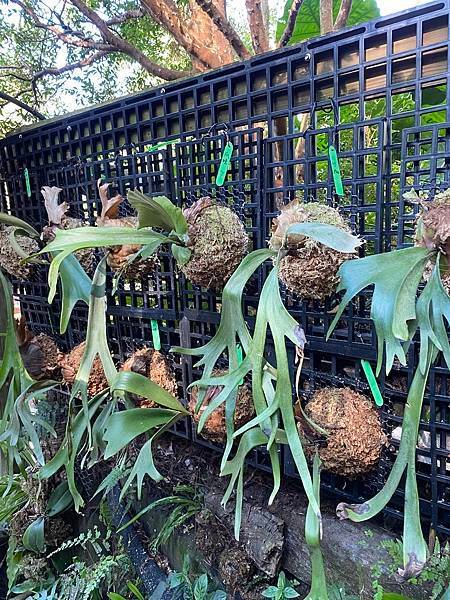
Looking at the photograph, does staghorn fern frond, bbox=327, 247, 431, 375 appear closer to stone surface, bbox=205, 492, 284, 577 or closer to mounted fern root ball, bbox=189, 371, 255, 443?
mounted fern root ball, bbox=189, 371, 255, 443

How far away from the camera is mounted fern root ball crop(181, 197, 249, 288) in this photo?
0.94 m

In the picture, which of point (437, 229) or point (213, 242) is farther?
point (213, 242)

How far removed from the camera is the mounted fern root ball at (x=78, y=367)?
1.27 m

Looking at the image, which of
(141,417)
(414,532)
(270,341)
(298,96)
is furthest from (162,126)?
(414,532)

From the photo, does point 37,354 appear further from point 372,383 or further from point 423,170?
point 423,170

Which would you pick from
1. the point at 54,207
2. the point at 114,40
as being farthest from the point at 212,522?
the point at 114,40

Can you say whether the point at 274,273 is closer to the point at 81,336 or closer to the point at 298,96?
the point at 298,96

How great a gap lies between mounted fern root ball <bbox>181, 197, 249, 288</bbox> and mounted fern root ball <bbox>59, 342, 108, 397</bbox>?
47cm

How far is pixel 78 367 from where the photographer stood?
1.30 m

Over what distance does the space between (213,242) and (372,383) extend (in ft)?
1.40

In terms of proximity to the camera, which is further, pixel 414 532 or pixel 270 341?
pixel 270 341

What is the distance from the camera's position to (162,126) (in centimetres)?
119

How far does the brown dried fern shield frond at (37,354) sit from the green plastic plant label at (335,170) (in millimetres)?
1050

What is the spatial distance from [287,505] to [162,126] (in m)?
1.01
